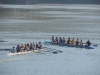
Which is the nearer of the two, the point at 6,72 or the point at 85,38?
the point at 6,72

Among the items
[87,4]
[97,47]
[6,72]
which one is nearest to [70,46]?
[97,47]

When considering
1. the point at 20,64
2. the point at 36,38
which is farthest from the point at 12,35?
the point at 20,64

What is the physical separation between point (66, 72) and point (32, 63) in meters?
3.83

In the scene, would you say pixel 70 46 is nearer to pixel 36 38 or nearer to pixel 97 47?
pixel 97 47

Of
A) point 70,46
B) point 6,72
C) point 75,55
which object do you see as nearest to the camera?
point 6,72

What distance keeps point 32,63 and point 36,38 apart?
16.3m

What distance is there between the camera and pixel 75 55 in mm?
34906

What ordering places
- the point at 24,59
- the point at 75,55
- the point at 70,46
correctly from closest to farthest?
the point at 24,59 < the point at 75,55 < the point at 70,46

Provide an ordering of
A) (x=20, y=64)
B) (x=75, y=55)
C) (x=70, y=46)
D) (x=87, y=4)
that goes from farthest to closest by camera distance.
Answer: (x=87, y=4) < (x=70, y=46) < (x=75, y=55) < (x=20, y=64)

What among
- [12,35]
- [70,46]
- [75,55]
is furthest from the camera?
[12,35]

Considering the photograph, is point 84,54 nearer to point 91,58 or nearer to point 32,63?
point 91,58

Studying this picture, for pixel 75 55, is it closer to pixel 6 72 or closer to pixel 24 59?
pixel 24 59

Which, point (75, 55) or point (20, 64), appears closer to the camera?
point (20, 64)

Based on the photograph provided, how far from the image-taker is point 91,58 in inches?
1318
